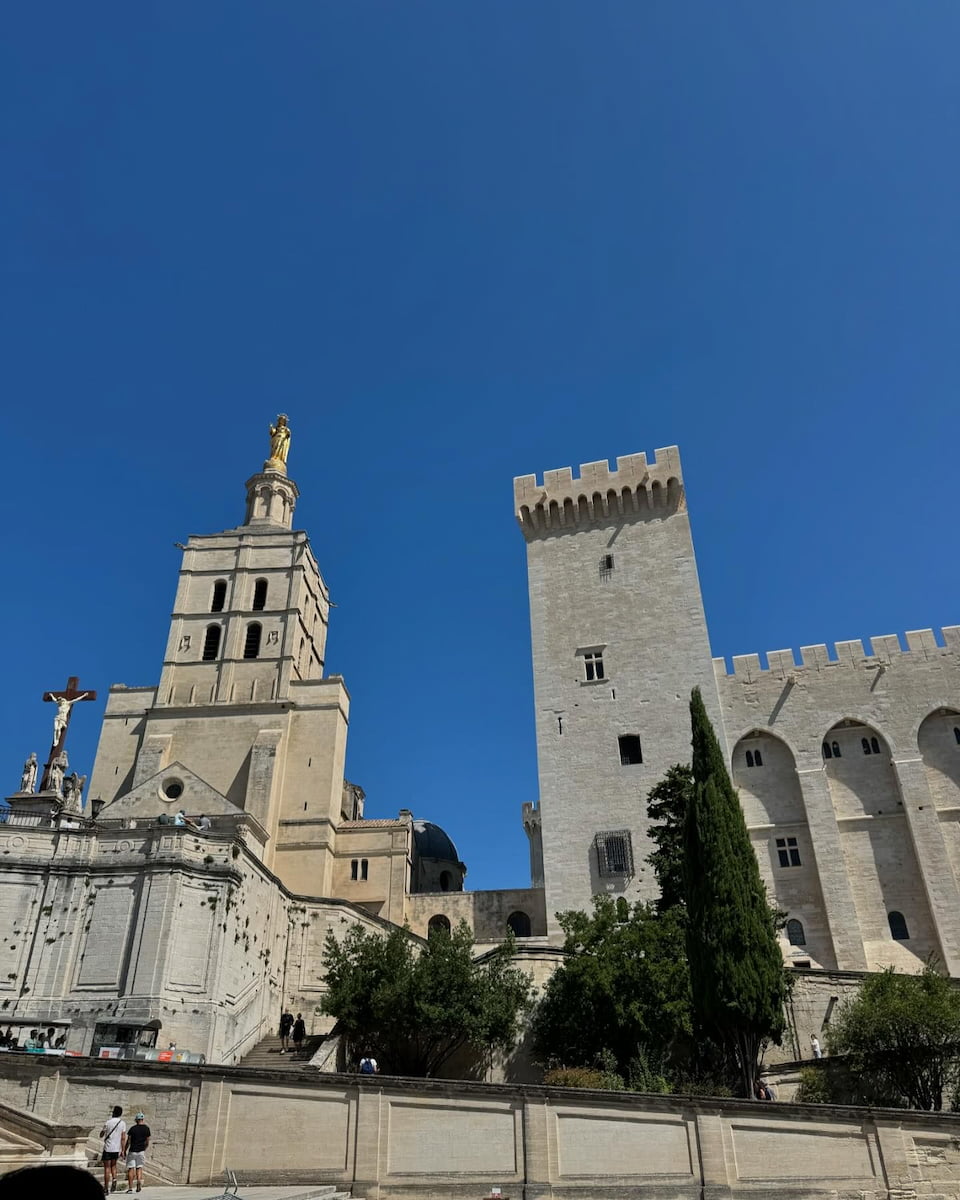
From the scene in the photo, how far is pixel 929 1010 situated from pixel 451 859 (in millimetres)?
35016

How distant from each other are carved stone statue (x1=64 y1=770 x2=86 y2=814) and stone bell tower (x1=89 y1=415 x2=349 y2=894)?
292 cm

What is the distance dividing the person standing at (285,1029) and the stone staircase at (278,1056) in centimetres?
19

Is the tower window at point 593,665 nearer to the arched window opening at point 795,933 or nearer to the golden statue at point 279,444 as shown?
the arched window opening at point 795,933

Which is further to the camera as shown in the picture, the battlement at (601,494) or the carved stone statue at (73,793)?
the battlement at (601,494)

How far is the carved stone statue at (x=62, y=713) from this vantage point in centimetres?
3225

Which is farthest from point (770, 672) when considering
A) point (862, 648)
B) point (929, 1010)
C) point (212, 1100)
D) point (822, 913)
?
point (212, 1100)

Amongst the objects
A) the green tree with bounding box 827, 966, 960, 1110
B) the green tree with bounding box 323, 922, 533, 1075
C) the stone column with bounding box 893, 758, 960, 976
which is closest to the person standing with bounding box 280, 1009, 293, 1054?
the green tree with bounding box 323, 922, 533, 1075

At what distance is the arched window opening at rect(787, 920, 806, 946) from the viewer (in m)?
31.5

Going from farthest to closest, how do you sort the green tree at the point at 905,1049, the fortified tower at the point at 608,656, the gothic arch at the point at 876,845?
the fortified tower at the point at 608,656 → the gothic arch at the point at 876,845 → the green tree at the point at 905,1049

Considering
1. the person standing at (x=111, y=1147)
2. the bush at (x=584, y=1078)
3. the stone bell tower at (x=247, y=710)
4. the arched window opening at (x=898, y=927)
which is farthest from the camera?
the stone bell tower at (x=247, y=710)

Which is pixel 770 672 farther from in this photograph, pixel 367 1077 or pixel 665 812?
pixel 367 1077

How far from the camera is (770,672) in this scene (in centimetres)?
3584

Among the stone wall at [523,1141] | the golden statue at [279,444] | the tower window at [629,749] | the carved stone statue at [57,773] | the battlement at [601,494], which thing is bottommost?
the stone wall at [523,1141]

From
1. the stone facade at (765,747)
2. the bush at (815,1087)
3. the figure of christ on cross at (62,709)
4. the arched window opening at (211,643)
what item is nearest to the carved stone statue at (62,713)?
the figure of christ on cross at (62,709)
